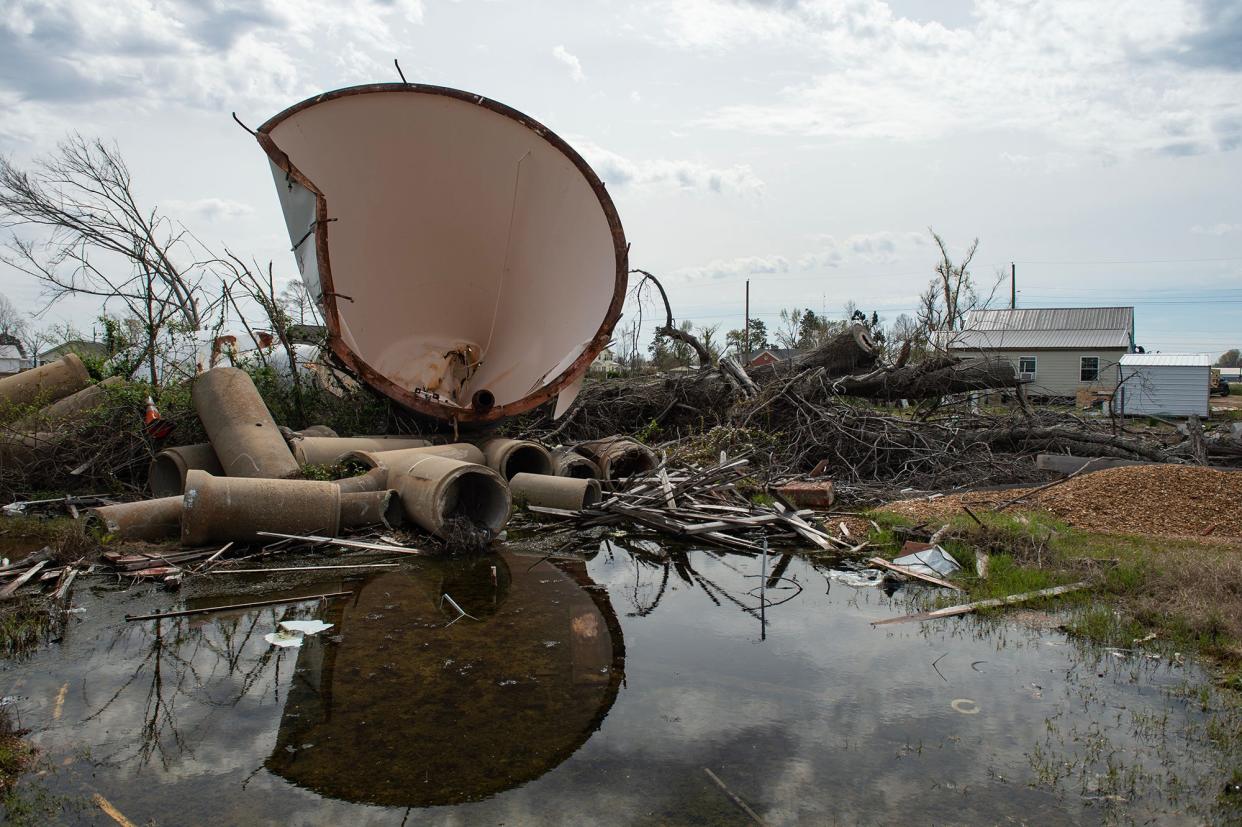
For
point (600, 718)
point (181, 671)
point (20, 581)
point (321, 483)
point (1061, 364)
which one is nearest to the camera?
point (600, 718)

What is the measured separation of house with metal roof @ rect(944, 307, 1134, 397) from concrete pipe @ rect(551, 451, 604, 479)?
3064 centimetres

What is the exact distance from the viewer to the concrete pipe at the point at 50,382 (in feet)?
35.9

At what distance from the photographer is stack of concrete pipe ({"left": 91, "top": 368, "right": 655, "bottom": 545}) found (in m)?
6.83

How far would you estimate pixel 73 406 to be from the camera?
10344mm

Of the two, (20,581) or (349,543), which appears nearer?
(20,581)

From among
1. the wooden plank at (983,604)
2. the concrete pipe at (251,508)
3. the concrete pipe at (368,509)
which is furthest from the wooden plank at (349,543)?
the wooden plank at (983,604)

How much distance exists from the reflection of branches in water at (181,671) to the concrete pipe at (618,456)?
4.57 metres

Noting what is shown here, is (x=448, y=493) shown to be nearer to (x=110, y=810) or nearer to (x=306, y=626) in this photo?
(x=306, y=626)

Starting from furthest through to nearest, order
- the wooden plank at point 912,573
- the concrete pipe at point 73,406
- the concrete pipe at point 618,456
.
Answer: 1. the concrete pipe at point 73,406
2. the concrete pipe at point 618,456
3. the wooden plank at point 912,573

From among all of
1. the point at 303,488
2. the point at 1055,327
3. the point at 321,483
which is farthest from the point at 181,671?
the point at 1055,327

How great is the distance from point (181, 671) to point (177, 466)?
479 centimetres

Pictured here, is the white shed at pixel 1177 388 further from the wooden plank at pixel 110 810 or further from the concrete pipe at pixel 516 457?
the wooden plank at pixel 110 810

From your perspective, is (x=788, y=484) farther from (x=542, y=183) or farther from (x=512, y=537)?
(x=542, y=183)

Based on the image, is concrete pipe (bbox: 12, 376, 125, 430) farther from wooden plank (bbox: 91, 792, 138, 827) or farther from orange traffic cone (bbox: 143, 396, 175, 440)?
wooden plank (bbox: 91, 792, 138, 827)
